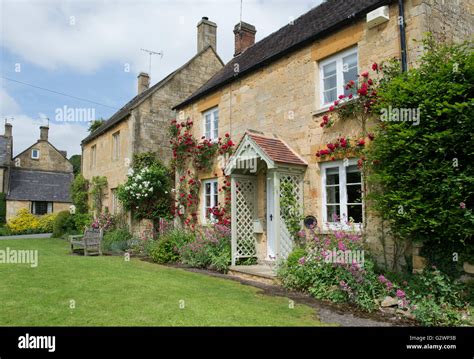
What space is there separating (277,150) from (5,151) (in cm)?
3552

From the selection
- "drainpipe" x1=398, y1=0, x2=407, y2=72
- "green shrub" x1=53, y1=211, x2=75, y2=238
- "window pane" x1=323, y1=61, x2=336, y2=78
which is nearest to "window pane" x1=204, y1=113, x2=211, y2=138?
"window pane" x1=323, y1=61, x2=336, y2=78

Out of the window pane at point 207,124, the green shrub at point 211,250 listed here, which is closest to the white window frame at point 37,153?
the window pane at point 207,124

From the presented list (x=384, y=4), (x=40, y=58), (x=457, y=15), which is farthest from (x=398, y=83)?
(x=40, y=58)

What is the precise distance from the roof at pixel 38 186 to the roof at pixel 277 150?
31.1 meters

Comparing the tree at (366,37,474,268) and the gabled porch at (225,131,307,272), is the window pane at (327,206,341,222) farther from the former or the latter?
the tree at (366,37,474,268)

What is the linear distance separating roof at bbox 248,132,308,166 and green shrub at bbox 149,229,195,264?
4498 millimetres

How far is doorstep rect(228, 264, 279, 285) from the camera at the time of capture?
8375 millimetres

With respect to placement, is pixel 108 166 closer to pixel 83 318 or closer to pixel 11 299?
pixel 11 299

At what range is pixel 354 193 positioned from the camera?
834 centimetres

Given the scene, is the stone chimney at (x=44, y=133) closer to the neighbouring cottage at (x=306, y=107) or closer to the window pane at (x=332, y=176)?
the neighbouring cottage at (x=306, y=107)

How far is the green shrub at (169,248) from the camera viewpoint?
12.0 meters

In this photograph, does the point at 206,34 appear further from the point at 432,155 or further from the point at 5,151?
the point at 5,151

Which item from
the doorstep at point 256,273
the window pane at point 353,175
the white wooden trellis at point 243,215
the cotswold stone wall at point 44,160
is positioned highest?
the cotswold stone wall at point 44,160
